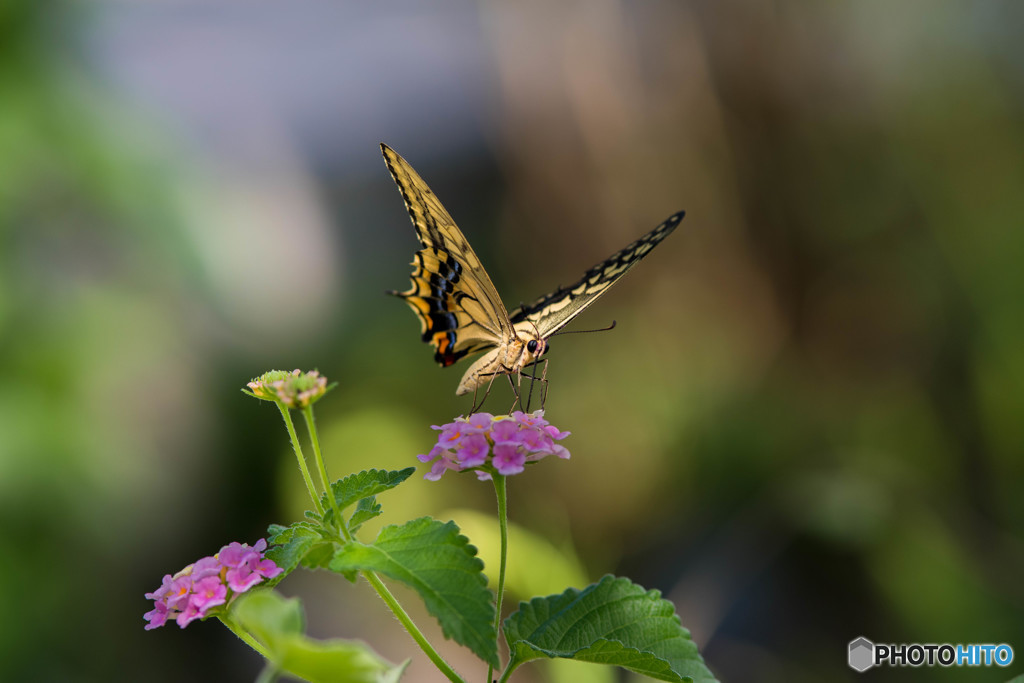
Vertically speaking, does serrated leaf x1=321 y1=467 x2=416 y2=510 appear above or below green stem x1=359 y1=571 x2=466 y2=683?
above

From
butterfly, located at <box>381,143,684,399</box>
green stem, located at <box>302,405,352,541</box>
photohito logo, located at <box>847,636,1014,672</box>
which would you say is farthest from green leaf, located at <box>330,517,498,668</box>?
photohito logo, located at <box>847,636,1014,672</box>

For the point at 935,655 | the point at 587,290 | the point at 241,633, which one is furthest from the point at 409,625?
the point at 935,655

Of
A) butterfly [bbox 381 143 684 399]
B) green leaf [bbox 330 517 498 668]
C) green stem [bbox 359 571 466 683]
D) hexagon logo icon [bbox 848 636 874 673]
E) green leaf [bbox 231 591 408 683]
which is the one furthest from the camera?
hexagon logo icon [bbox 848 636 874 673]

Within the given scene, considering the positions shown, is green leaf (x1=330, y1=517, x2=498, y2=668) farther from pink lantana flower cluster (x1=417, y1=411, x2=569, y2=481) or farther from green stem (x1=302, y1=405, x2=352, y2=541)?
pink lantana flower cluster (x1=417, y1=411, x2=569, y2=481)

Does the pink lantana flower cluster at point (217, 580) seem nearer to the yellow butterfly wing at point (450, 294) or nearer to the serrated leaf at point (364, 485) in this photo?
the serrated leaf at point (364, 485)

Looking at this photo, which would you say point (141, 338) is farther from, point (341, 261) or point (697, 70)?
point (697, 70)

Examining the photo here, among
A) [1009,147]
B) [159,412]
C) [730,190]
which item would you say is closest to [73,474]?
[159,412]

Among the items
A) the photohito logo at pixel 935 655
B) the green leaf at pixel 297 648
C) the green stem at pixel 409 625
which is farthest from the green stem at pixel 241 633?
the photohito logo at pixel 935 655
